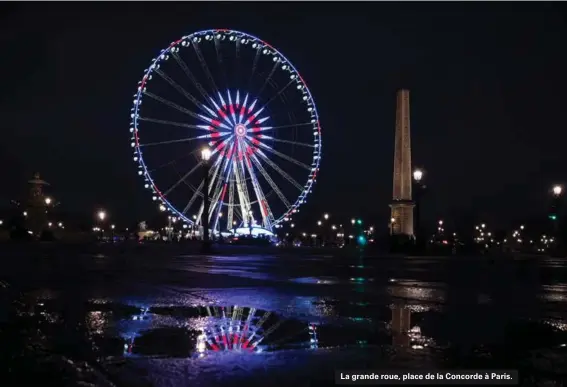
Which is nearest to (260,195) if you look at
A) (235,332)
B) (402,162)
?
(402,162)

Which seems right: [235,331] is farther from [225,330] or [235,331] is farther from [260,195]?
[260,195]

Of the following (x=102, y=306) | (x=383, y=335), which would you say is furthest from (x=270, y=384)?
(x=102, y=306)

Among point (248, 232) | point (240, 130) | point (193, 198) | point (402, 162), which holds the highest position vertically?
point (240, 130)

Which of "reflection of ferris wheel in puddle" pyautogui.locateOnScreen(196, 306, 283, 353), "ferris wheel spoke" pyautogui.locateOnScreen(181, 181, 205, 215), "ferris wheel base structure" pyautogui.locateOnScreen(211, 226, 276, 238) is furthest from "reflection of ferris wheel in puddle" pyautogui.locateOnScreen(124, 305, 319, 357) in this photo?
"ferris wheel base structure" pyautogui.locateOnScreen(211, 226, 276, 238)

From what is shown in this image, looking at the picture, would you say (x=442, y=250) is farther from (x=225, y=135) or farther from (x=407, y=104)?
(x=225, y=135)

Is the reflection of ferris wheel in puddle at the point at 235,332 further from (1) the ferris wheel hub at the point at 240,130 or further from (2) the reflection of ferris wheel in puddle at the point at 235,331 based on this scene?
→ (1) the ferris wheel hub at the point at 240,130

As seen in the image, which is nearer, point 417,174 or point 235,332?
point 235,332

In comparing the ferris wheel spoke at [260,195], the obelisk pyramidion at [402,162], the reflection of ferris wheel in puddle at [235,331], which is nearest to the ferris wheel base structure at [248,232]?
the ferris wheel spoke at [260,195]
